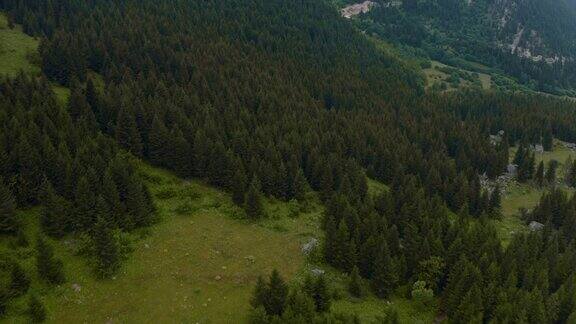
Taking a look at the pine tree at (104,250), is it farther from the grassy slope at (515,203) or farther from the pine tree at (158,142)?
the grassy slope at (515,203)

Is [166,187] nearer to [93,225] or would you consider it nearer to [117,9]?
[93,225]

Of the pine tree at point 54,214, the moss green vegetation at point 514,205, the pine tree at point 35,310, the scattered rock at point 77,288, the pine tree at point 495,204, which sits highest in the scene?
the pine tree at point 54,214

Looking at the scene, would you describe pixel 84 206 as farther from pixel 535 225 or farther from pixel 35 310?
pixel 535 225

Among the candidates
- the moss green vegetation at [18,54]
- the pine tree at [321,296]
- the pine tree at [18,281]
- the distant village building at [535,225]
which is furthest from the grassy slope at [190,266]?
the moss green vegetation at [18,54]

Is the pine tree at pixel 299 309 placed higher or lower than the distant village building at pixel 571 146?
higher

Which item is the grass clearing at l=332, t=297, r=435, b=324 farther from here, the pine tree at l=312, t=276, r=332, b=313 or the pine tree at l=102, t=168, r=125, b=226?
the pine tree at l=102, t=168, r=125, b=226
